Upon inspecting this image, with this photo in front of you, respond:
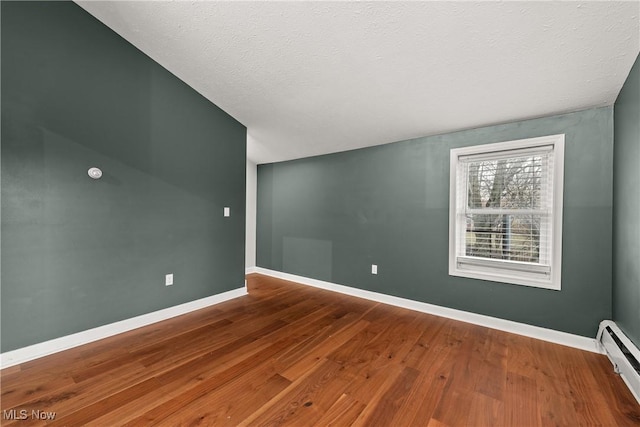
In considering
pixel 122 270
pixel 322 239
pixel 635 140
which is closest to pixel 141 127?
pixel 122 270

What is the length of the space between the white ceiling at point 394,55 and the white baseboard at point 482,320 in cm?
204

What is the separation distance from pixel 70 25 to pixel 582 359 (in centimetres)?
519

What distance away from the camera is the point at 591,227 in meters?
2.24

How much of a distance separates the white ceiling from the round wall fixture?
1363mm

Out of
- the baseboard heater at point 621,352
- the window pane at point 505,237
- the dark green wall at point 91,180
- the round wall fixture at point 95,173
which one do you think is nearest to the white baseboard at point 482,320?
the baseboard heater at point 621,352

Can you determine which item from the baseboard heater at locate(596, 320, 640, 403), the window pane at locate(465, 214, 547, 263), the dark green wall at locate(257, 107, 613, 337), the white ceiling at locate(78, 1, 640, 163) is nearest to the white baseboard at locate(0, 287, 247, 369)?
the dark green wall at locate(257, 107, 613, 337)

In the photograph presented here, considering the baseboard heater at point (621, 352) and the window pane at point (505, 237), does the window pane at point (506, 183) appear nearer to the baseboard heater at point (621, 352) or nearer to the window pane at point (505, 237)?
the window pane at point (505, 237)

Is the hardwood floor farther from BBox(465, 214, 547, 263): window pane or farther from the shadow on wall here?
the shadow on wall

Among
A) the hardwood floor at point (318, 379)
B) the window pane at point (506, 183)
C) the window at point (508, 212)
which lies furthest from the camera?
the window pane at point (506, 183)

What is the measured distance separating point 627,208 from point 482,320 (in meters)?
1.54

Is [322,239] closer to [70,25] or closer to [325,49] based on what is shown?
[325,49]

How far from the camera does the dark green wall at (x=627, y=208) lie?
1680 mm

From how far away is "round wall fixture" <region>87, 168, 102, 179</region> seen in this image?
233cm

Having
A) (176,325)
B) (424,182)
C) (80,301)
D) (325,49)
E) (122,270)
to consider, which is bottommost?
(176,325)
